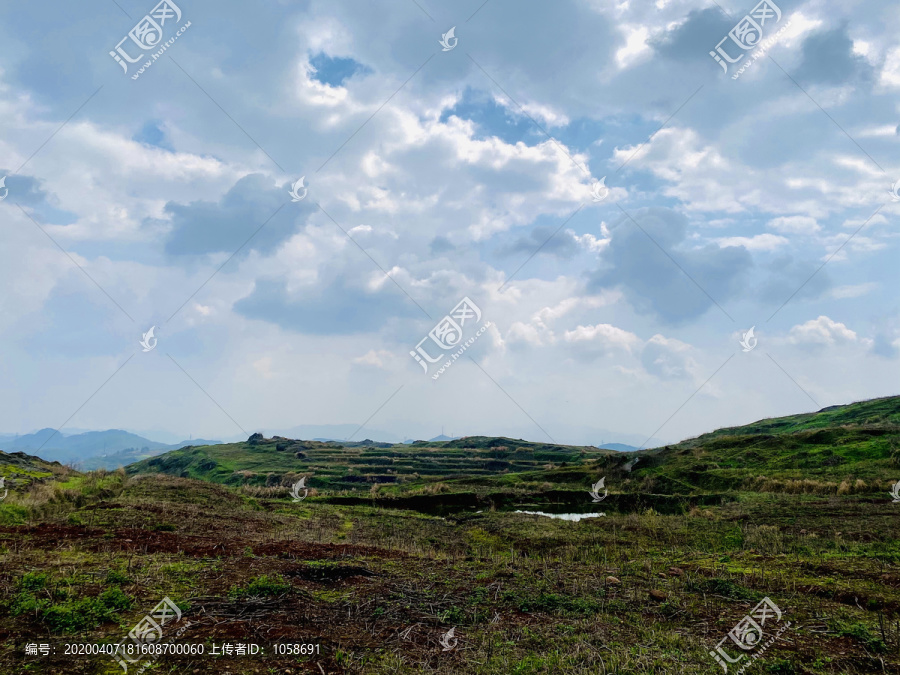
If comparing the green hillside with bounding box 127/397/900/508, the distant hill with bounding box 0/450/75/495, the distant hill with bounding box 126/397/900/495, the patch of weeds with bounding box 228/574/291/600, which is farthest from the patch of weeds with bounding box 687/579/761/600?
the distant hill with bounding box 0/450/75/495

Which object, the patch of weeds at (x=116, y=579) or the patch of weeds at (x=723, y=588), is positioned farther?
the patch of weeds at (x=723, y=588)

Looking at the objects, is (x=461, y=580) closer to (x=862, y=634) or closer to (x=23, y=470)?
(x=862, y=634)

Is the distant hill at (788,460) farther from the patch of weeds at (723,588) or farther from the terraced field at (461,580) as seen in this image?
the patch of weeds at (723,588)

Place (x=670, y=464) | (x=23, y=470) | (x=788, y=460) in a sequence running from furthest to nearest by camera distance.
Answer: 1. (x=670, y=464)
2. (x=788, y=460)
3. (x=23, y=470)

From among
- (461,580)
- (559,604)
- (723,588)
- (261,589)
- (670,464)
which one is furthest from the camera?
(670,464)

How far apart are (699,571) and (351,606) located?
1228 centimetres

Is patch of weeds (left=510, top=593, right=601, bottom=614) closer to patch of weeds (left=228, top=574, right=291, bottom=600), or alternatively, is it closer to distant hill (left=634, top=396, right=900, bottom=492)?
patch of weeds (left=228, top=574, right=291, bottom=600)

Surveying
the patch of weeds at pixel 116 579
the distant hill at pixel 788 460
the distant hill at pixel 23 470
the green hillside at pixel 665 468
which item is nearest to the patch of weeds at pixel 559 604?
the patch of weeds at pixel 116 579

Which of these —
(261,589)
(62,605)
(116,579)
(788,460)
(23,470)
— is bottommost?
(788,460)

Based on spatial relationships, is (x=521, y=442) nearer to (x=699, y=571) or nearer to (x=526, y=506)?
(x=526, y=506)

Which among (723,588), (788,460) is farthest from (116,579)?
(788,460)

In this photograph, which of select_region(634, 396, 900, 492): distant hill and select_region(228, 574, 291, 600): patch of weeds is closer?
select_region(228, 574, 291, 600): patch of weeds

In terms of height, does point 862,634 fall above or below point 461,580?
below

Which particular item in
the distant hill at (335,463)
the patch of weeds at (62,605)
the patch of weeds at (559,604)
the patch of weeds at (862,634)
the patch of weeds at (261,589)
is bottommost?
the patch of weeds at (862,634)
